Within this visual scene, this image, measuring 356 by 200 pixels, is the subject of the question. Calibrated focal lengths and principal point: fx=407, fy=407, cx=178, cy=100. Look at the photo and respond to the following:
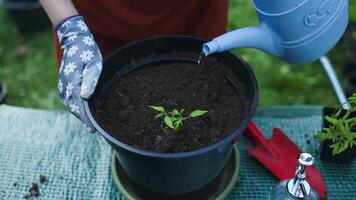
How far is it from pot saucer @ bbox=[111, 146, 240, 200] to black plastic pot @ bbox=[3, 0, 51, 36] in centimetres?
153

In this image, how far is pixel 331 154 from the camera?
46.3 inches

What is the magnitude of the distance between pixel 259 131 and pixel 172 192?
15.3 inches

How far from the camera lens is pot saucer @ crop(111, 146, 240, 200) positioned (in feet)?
3.47

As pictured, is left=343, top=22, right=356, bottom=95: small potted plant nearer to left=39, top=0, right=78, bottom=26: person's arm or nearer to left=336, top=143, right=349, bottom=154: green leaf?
left=336, top=143, right=349, bottom=154: green leaf

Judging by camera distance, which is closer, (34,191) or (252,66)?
(34,191)

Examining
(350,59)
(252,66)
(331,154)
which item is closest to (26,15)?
→ (252,66)

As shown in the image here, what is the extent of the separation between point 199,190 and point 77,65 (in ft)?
1.45

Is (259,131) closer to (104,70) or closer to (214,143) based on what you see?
(214,143)

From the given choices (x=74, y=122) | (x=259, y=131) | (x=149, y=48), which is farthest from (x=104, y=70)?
(x=259, y=131)

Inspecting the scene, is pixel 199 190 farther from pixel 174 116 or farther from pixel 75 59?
pixel 75 59

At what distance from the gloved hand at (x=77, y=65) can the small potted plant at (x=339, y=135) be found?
0.60 m

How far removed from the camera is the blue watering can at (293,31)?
2.84 ft

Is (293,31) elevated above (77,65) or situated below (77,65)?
above

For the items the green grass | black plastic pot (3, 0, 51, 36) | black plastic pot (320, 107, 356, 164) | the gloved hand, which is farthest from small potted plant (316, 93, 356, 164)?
black plastic pot (3, 0, 51, 36)
